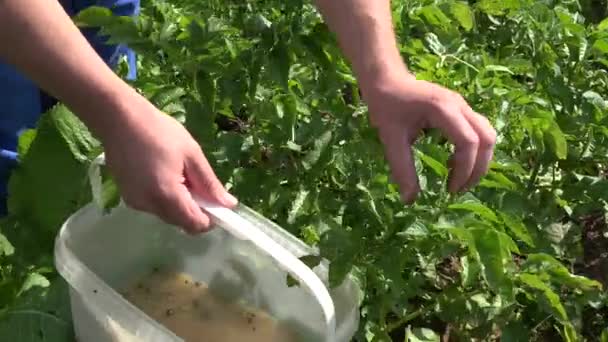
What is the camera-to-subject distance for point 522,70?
189 centimetres

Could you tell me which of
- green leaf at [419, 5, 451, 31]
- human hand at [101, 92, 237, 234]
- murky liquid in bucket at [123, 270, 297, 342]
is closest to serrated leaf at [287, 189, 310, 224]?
murky liquid in bucket at [123, 270, 297, 342]

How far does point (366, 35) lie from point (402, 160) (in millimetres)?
249

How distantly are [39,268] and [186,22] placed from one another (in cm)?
56

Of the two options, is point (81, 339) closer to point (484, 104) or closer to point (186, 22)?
point (186, 22)

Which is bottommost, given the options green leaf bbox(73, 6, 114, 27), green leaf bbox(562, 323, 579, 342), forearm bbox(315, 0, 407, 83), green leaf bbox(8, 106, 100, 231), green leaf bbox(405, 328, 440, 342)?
green leaf bbox(562, 323, 579, 342)

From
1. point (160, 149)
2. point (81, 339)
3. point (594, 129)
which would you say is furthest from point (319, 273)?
point (594, 129)

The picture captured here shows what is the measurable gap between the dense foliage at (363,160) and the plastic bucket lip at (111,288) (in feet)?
0.21

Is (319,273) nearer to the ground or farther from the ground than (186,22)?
nearer to the ground

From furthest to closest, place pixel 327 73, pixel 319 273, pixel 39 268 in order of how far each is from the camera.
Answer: pixel 39 268, pixel 327 73, pixel 319 273

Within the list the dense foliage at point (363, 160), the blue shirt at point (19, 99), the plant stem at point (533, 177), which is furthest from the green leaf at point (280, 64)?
the plant stem at point (533, 177)

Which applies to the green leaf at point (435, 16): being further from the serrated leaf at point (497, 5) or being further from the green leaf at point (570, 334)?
the green leaf at point (570, 334)

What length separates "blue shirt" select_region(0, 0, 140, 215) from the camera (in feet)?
6.68

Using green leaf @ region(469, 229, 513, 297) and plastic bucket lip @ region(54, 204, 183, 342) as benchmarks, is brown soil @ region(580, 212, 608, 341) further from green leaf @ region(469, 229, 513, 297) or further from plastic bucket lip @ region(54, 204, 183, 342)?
plastic bucket lip @ region(54, 204, 183, 342)

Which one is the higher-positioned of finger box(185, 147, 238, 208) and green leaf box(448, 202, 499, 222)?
finger box(185, 147, 238, 208)
